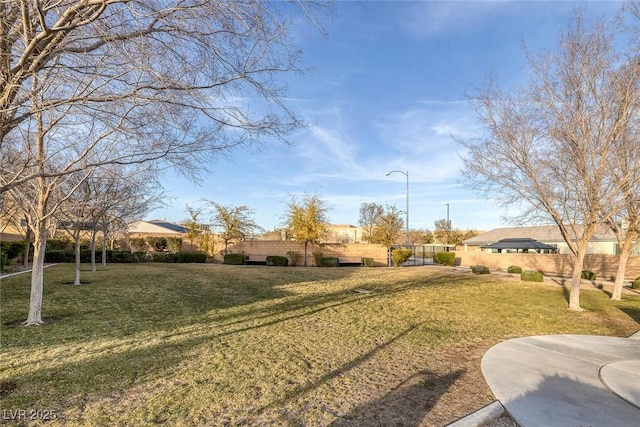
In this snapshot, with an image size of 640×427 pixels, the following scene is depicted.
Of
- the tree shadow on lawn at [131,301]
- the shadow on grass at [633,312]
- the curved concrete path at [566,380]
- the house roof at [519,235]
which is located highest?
the house roof at [519,235]

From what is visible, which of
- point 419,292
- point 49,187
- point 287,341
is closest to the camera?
point 287,341

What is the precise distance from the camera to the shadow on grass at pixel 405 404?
3.44 meters

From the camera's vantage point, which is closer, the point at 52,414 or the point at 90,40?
the point at 52,414

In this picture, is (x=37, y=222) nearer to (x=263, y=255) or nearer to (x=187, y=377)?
(x=187, y=377)

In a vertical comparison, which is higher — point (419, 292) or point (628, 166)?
point (628, 166)

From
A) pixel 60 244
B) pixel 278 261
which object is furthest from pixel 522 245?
pixel 60 244

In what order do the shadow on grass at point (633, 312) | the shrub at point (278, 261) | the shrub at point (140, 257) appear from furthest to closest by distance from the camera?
the shrub at point (278, 261)
the shrub at point (140, 257)
the shadow on grass at point (633, 312)

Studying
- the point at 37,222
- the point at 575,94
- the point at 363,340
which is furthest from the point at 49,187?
the point at 575,94

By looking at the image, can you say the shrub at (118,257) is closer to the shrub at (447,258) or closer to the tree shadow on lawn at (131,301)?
the tree shadow on lawn at (131,301)

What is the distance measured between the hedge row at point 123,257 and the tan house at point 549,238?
23.7 meters

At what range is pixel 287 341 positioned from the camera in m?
6.17

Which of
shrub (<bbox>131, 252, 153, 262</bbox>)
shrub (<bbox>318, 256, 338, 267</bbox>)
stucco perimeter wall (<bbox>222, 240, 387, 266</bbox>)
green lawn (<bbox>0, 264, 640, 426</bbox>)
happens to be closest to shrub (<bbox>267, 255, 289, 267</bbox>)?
stucco perimeter wall (<bbox>222, 240, 387, 266</bbox>)

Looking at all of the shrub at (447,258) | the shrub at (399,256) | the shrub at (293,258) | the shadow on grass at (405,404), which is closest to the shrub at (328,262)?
the shrub at (293,258)

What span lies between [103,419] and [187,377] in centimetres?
115
